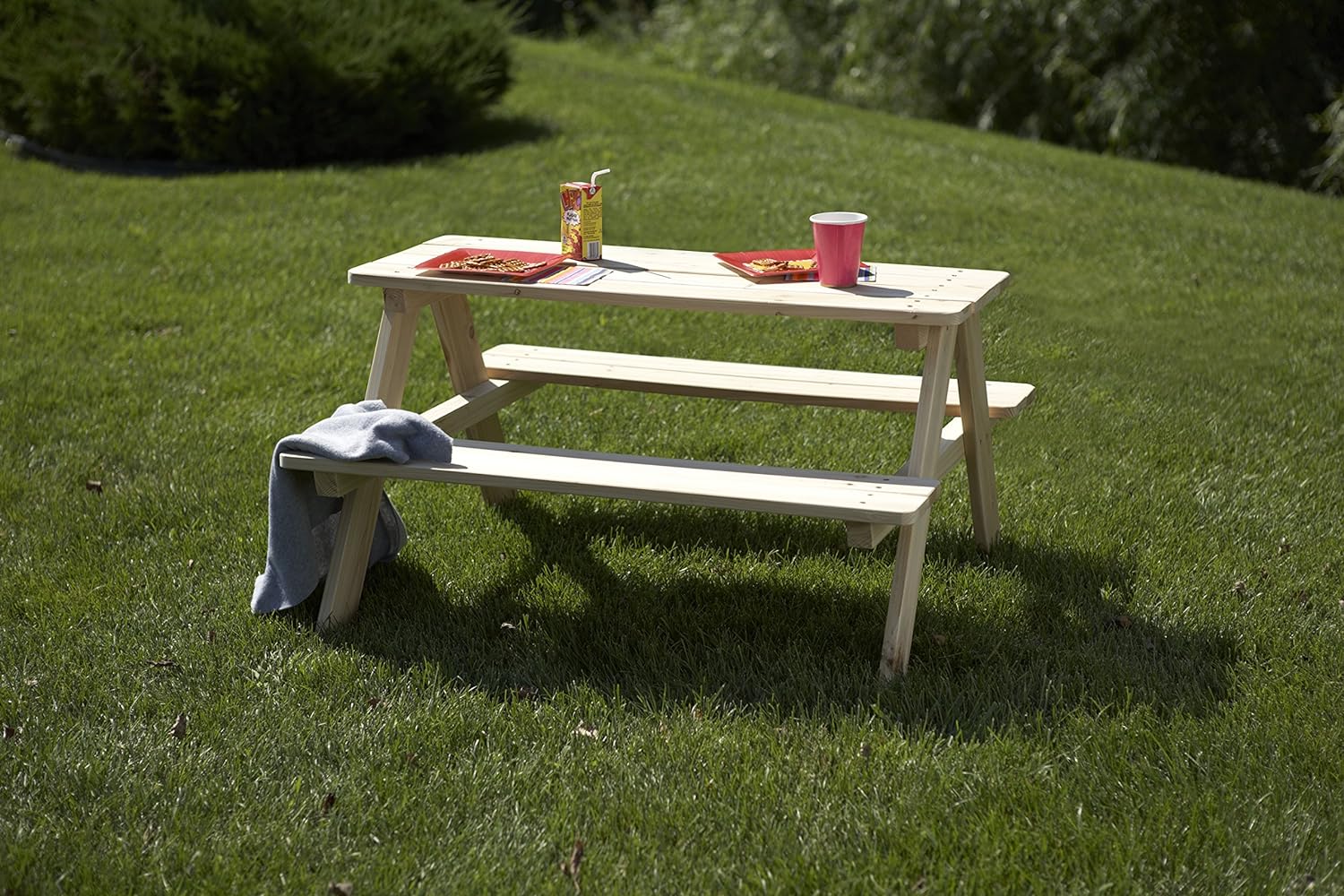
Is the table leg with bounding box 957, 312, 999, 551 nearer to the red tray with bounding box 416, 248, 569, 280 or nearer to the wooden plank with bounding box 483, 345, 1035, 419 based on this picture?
the wooden plank with bounding box 483, 345, 1035, 419

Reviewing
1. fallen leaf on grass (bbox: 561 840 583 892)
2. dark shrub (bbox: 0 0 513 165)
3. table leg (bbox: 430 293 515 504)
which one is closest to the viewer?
fallen leaf on grass (bbox: 561 840 583 892)

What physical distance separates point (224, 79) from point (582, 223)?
6.03 m

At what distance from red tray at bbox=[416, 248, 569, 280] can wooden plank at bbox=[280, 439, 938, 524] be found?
0.45m

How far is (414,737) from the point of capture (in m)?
3.20

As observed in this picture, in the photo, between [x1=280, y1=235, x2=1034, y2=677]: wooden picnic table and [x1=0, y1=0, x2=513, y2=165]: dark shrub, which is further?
[x1=0, y1=0, x2=513, y2=165]: dark shrub

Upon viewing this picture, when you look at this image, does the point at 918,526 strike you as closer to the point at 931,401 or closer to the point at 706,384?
the point at 931,401

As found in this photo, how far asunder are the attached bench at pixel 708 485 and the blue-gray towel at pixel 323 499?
4 centimetres

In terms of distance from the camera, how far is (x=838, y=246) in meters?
3.62

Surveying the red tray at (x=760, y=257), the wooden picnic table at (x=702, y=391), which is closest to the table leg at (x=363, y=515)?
the wooden picnic table at (x=702, y=391)

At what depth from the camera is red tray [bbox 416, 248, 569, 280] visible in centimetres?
374

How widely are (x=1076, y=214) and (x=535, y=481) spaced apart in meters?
5.97

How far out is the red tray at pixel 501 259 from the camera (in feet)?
12.3

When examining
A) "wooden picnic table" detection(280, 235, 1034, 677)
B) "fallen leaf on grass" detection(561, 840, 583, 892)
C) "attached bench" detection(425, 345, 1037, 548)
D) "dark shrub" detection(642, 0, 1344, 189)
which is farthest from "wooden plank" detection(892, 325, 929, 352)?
"dark shrub" detection(642, 0, 1344, 189)

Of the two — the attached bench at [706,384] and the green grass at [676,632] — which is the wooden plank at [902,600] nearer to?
the green grass at [676,632]
